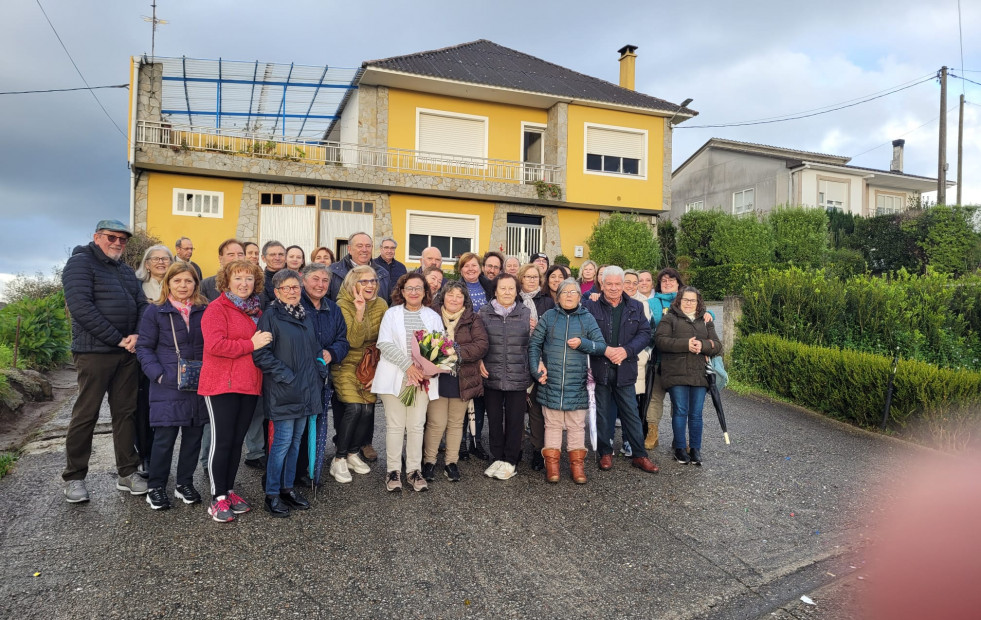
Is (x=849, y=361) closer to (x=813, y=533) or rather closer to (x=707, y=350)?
(x=707, y=350)

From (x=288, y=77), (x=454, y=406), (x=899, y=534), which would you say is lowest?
(x=899, y=534)

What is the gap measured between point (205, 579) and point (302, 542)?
668 millimetres

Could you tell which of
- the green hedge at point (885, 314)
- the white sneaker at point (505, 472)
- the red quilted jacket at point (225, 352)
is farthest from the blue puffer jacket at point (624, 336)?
the green hedge at point (885, 314)

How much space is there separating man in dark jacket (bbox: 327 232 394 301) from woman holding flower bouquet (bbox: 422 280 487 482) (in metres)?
1.05

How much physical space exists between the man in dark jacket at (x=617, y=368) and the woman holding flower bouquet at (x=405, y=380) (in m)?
1.77

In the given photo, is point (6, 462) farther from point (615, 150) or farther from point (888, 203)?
point (888, 203)

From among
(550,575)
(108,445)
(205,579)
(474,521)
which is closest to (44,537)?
(205,579)

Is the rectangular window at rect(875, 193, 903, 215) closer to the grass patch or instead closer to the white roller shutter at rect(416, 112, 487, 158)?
the white roller shutter at rect(416, 112, 487, 158)

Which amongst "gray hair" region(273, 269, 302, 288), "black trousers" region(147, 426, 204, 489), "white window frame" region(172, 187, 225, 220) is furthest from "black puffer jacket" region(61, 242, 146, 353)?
"white window frame" region(172, 187, 225, 220)

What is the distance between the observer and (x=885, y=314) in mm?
8859

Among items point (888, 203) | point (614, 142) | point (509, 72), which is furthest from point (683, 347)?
point (888, 203)

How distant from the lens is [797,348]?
8875mm

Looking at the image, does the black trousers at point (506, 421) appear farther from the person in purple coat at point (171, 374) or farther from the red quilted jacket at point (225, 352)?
the person in purple coat at point (171, 374)

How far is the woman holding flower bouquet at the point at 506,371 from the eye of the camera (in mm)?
5297
